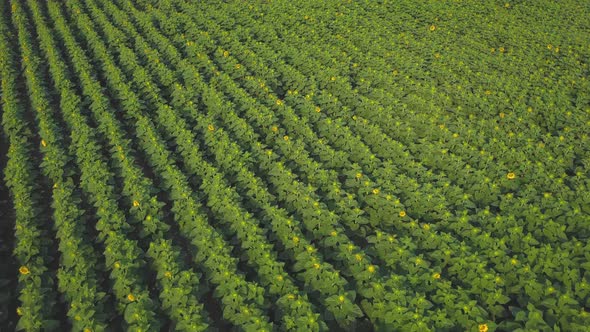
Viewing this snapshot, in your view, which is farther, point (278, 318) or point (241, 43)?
point (241, 43)

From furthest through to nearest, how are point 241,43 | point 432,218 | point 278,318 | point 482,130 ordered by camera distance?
point 241,43 < point 482,130 < point 432,218 < point 278,318

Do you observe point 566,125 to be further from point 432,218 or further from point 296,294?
point 296,294

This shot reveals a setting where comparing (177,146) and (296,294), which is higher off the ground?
(296,294)

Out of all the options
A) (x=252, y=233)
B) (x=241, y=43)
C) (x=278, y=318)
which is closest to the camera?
(x=278, y=318)

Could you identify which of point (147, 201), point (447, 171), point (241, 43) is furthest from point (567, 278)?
point (241, 43)

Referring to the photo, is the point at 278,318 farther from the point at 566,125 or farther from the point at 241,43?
the point at 241,43

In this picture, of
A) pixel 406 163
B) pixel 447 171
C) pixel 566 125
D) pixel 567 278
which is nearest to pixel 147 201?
pixel 406 163
